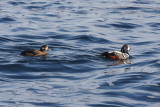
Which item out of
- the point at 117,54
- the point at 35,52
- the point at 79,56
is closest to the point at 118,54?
the point at 117,54

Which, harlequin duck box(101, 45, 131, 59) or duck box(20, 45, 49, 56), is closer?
duck box(20, 45, 49, 56)

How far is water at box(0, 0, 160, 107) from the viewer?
33.6 feet

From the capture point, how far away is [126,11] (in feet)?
88.1

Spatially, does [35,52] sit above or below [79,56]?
above

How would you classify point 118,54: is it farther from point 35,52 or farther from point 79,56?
point 35,52

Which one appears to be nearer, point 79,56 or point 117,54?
point 79,56

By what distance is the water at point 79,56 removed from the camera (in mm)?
10227

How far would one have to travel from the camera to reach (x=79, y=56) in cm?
1512

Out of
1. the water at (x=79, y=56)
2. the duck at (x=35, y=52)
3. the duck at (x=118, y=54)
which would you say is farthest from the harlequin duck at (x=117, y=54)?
the duck at (x=35, y=52)

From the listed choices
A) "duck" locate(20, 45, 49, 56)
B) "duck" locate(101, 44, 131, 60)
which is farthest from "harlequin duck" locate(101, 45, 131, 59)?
"duck" locate(20, 45, 49, 56)

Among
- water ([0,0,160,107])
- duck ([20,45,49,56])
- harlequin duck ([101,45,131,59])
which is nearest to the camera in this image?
water ([0,0,160,107])

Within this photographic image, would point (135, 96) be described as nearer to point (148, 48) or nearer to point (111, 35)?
point (148, 48)

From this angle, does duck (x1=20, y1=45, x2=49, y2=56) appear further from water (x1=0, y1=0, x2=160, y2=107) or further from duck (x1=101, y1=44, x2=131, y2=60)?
duck (x1=101, y1=44, x2=131, y2=60)

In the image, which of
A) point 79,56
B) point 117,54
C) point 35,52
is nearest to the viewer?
point 35,52
